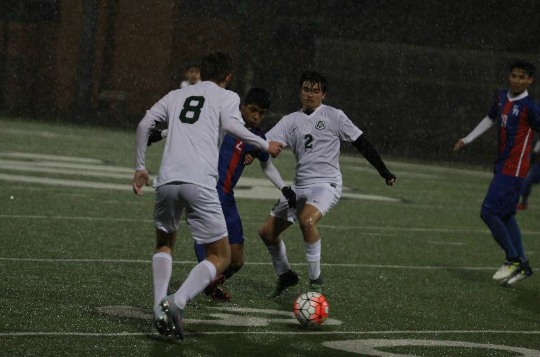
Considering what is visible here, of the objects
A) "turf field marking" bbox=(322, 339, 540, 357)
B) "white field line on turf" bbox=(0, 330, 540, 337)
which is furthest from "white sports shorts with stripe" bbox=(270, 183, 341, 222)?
"turf field marking" bbox=(322, 339, 540, 357)

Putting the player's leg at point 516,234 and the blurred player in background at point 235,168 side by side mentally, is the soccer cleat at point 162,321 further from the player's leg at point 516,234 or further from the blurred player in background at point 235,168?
the player's leg at point 516,234

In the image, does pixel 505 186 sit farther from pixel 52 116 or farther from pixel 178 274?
pixel 52 116

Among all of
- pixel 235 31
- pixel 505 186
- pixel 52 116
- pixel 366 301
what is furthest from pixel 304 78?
pixel 235 31

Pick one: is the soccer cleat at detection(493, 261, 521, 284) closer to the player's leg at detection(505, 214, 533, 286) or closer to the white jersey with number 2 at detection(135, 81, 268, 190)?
the player's leg at detection(505, 214, 533, 286)

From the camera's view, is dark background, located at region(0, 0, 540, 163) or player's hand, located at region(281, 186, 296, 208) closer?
player's hand, located at region(281, 186, 296, 208)

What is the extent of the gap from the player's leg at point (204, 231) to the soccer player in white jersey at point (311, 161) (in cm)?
183

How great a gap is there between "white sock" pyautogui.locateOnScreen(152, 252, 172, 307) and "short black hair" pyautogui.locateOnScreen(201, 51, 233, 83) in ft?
3.80

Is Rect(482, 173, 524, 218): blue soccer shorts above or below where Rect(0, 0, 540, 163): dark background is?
above

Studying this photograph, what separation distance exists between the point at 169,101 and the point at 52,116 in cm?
2824

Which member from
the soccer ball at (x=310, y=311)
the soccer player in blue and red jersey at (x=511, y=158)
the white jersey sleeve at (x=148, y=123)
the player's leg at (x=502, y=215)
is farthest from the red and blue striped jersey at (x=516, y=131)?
the white jersey sleeve at (x=148, y=123)

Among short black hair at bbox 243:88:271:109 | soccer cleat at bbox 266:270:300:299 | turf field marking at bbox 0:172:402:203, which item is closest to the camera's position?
short black hair at bbox 243:88:271:109

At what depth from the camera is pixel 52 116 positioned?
34.0m

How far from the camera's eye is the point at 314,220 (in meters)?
8.18

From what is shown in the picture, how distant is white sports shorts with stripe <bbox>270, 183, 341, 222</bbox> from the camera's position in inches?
327
